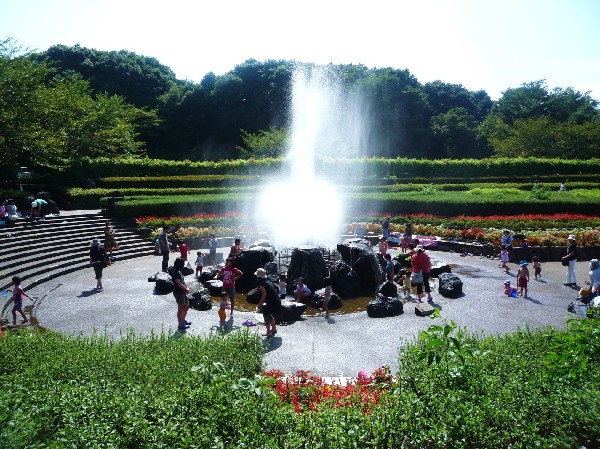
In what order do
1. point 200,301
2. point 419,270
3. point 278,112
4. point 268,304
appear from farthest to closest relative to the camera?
1. point 278,112
2. point 419,270
3. point 200,301
4. point 268,304

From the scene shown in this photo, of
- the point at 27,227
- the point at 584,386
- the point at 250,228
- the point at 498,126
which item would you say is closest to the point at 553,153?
the point at 498,126

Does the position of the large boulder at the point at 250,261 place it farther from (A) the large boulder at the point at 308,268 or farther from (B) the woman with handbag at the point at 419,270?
(B) the woman with handbag at the point at 419,270

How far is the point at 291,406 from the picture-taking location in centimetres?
645

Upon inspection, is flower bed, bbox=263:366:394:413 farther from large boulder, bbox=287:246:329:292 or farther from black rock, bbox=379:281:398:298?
large boulder, bbox=287:246:329:292

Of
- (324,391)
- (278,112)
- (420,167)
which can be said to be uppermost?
(278,112)

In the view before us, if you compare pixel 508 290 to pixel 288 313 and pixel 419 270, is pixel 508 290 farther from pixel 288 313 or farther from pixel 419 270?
pixel 288 313

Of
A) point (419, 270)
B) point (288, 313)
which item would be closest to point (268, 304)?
point (288, 313)

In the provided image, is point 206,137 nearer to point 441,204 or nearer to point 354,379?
point 441,204

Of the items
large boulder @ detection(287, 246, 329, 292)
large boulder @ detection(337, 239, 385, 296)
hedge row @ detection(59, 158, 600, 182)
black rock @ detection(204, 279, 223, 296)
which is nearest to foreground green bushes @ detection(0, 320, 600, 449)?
black rock @ detection(204, 279, 223, 296)

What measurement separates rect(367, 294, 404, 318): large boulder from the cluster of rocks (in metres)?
0.03

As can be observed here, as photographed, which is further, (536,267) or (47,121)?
(47,121)

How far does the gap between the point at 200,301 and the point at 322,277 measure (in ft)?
14.1

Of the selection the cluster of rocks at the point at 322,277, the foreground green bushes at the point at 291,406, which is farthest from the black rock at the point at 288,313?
the foreground green bushes at the point at 291,406

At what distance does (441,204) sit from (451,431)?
27.4 m
